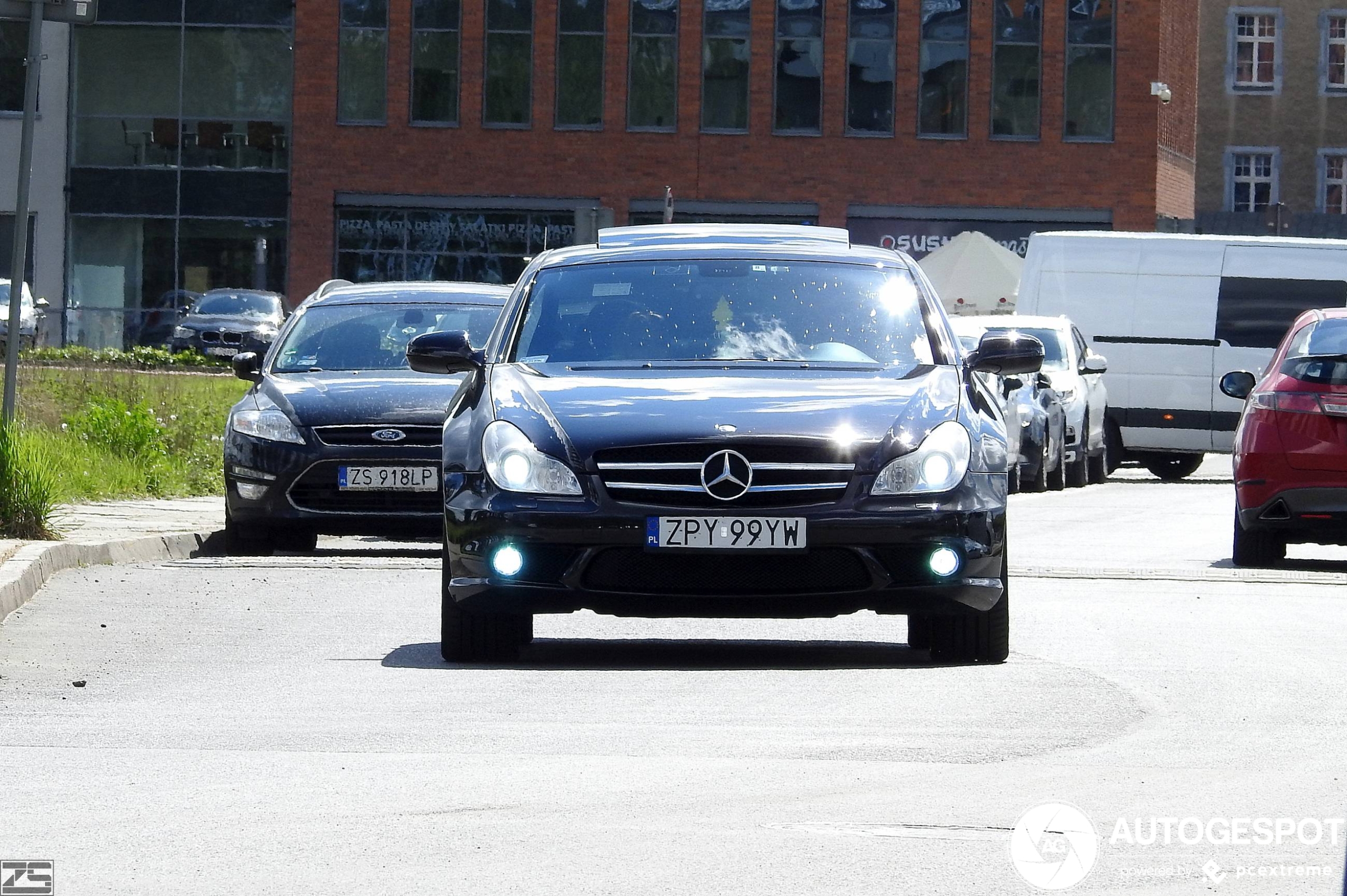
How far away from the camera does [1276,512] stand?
15836 mm

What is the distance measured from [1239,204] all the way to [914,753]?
216 feet

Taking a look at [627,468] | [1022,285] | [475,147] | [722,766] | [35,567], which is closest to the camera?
[722,766]

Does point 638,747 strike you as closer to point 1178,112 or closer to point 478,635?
point 478,635

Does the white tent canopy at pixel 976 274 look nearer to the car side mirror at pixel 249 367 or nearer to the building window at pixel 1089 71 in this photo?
the building window at pixel 1089 71

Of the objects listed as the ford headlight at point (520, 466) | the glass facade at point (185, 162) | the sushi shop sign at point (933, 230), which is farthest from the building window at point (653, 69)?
the ford headlight at point (520, 466)

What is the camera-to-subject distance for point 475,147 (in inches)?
2174

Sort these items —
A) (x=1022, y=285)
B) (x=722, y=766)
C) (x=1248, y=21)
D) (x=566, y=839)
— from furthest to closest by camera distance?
(x=1248, y=21) < (x=1022, y=285) < (x=722, y=766) < (x=566, y=839)

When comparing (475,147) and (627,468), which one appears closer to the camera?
(627,468)

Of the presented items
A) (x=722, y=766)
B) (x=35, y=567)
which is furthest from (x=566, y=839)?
(x=35, y=567)

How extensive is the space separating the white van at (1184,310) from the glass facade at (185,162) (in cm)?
2891

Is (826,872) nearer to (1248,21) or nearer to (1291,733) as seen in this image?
(1291,733)

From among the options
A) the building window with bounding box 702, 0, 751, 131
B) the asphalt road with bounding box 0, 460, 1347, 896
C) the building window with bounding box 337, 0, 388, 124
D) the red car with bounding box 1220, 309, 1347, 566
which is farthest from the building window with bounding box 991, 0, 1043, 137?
the asphalt road with bounding box 0, 460, 1347, 896

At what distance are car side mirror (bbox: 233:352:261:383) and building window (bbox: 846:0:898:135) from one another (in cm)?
3939

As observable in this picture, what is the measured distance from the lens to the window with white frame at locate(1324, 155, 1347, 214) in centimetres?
7094
